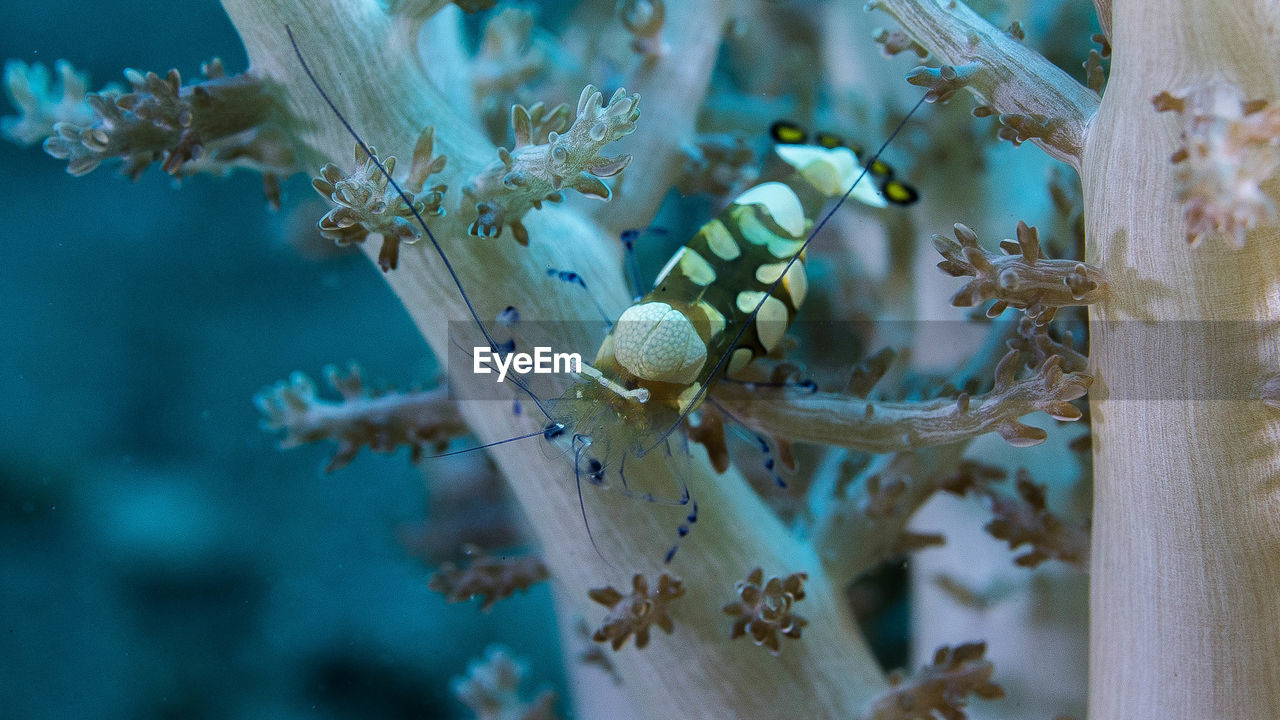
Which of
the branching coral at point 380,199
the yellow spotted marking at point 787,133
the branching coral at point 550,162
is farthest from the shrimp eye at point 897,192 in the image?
the branching coral at point 380,199

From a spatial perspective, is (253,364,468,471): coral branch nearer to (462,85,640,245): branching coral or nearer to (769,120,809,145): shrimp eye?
(462,85,640,245): branching coral

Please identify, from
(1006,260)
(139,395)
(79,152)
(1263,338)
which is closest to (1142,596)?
(1263,338)

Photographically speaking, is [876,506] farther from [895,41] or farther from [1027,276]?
[895,41]

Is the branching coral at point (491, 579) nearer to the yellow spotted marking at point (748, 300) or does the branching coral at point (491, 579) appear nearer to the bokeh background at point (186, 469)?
the bokeh background at point (186, 469)

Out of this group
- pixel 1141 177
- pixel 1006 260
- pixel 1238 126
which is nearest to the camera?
pixel 1238 126

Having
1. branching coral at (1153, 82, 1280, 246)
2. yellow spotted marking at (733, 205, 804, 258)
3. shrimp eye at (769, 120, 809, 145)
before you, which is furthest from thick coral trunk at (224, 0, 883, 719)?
branching coral at (1153, 82, 1280, 246)

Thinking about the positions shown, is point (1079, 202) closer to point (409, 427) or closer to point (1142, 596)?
point (1142, 596)
